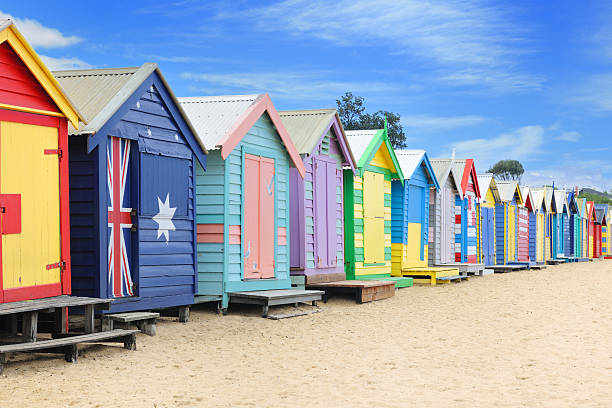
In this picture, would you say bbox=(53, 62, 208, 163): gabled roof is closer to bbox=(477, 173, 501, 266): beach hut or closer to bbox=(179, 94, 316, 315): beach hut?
bbox=(179, 94, 316, 315): beach hut

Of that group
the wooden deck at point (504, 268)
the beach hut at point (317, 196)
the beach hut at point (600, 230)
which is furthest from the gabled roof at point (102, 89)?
the beach hut at point (600, 230)

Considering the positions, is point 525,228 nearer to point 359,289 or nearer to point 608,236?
point 359,289

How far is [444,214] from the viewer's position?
23.9m

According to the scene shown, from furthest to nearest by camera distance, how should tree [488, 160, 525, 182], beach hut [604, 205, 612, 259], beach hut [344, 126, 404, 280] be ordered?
tree [488, 160, 525, 182]
beach hut [604, 205, 612, 259]
beach hut [344, 126, 404, 280]

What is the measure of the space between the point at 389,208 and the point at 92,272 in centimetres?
1058

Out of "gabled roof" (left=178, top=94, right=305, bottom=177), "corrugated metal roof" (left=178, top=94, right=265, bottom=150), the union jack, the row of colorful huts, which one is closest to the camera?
the row of colorful huts

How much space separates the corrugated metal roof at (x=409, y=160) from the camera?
20219mm

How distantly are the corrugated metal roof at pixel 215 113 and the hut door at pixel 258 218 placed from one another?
2.40 ft

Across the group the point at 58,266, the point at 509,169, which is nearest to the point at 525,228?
the point at 58,266

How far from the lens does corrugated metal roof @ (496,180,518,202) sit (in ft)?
100

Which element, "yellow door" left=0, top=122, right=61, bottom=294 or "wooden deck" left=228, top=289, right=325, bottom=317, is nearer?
"yellow door" left=0, top=122, right=61, bottom=294

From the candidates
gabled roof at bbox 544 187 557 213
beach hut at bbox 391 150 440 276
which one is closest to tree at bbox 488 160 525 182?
gabled roof at bbox 544 187 557 213

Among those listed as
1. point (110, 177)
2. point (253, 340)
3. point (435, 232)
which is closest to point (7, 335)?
point (110, 177)

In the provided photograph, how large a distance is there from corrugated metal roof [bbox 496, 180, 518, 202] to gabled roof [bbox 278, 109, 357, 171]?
15.7 m
